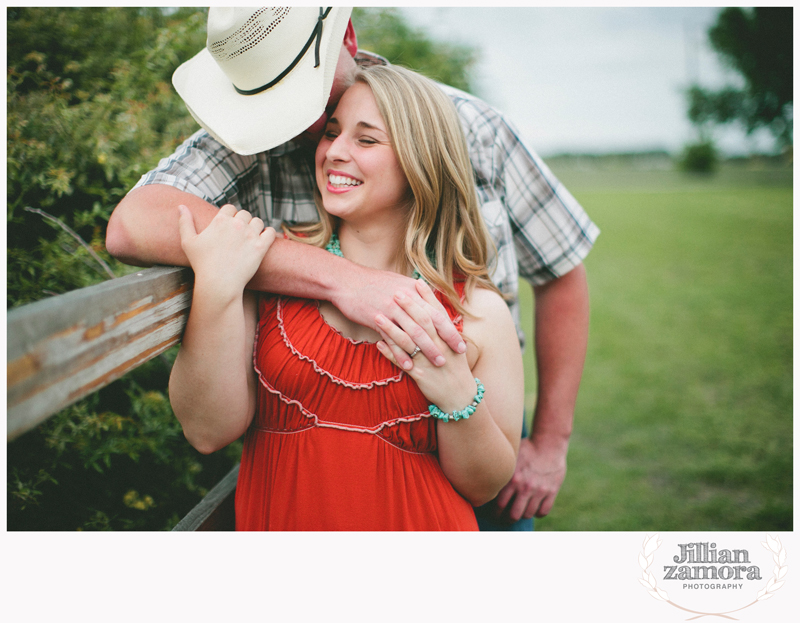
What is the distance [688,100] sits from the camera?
2514 cm

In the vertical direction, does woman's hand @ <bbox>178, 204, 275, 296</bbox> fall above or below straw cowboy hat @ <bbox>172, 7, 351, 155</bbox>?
below

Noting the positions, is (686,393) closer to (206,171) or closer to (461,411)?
(461,411)

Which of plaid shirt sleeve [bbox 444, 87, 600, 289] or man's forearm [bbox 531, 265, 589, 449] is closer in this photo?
plaid shirt sleeve [bbox 444, 87, 600, 289]

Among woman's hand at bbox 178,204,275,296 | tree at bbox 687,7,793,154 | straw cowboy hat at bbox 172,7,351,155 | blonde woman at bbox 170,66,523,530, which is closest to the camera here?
woman's hand at bbox 178,204,275,296

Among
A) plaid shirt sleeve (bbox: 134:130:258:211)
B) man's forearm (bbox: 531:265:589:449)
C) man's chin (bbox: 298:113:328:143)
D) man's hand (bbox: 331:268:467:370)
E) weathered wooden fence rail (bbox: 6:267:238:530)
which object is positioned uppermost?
man's chin (bbox: 298:113:328:143)

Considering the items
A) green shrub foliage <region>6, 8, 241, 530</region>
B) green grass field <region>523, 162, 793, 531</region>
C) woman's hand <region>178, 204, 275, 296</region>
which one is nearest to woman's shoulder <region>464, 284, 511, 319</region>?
woman's hand <region>178, 204, 275, 296</region>

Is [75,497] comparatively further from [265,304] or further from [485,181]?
[485,181]

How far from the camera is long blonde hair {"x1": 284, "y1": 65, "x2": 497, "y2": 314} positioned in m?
1.72

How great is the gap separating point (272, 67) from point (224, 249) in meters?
0.66

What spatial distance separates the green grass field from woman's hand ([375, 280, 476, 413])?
2554 millimetres
